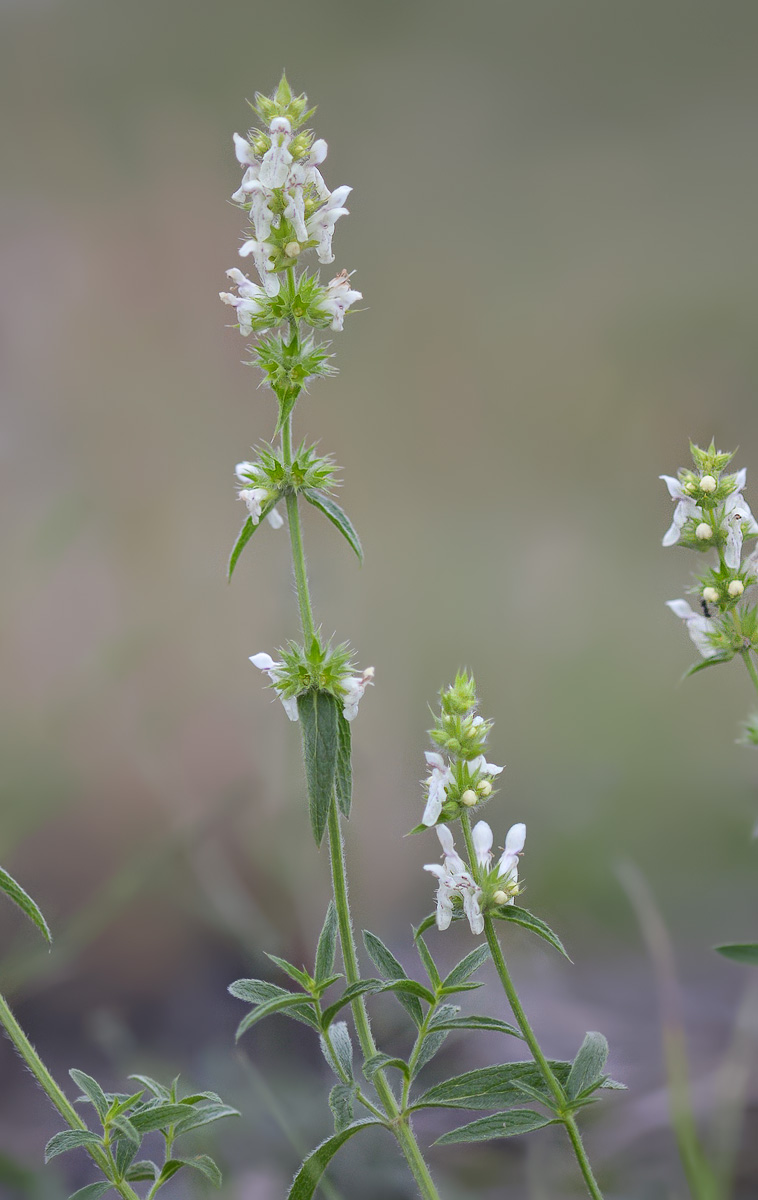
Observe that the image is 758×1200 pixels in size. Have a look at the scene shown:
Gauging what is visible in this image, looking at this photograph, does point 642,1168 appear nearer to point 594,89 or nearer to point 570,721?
point 570,721

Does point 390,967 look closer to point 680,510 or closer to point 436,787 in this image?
point 436,787

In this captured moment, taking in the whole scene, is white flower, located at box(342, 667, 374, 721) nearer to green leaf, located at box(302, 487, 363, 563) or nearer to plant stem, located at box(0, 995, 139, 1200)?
green leaf, located at box(302, 487, 363, 563)

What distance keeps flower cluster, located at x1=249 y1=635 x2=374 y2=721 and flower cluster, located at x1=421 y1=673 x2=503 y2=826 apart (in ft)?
0.14

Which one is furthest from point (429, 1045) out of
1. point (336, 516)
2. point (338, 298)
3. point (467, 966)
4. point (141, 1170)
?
point (338, 298)

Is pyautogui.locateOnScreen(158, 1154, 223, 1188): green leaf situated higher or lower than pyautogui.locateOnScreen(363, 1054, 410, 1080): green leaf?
lower

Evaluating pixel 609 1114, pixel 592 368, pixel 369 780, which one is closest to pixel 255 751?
pixel 369 780

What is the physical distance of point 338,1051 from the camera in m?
0.54

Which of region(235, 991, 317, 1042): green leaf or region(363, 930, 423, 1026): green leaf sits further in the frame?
region(363, 930, 423, 1026): green leaf

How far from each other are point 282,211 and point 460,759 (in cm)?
28

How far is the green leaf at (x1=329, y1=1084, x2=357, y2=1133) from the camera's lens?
1.67 feet

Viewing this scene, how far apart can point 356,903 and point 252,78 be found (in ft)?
4.01

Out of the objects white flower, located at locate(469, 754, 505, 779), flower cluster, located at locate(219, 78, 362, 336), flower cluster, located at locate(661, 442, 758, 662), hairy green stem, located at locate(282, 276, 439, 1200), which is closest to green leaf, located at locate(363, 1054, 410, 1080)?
hairy green stem, located at locate(282, 276, 439, 1200)

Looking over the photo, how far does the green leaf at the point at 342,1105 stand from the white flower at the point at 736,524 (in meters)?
0.31

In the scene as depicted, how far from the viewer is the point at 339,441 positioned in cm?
155
